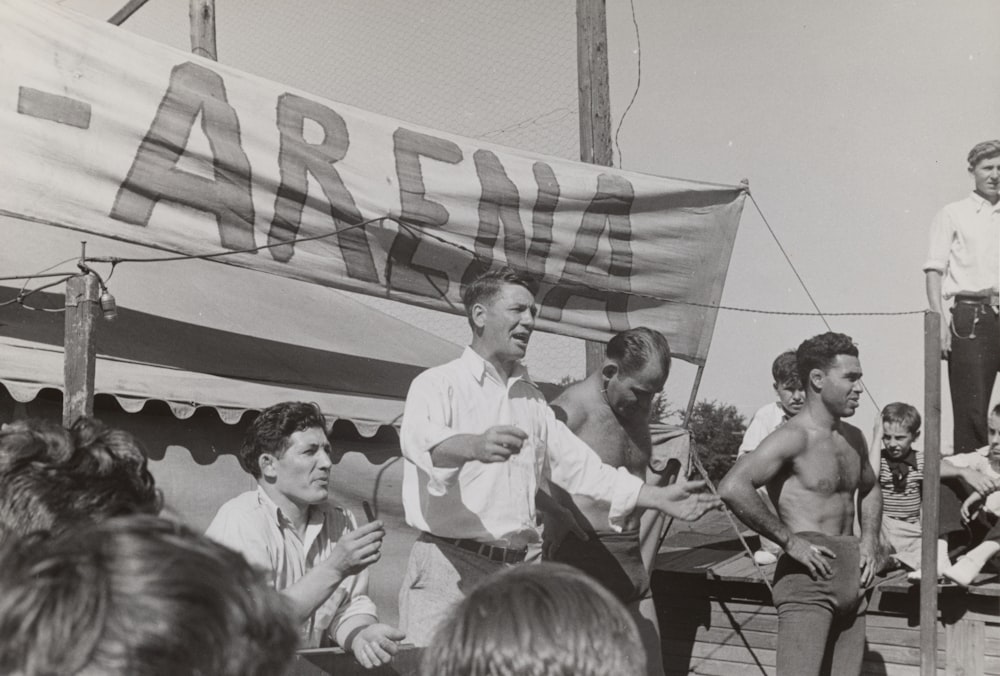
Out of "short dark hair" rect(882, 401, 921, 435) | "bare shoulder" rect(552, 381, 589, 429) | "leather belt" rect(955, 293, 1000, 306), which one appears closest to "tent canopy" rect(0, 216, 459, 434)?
"bare shoulder" rect(552, 381, 589, 429)

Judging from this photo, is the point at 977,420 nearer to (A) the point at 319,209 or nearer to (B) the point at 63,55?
(A) the point at 319,209

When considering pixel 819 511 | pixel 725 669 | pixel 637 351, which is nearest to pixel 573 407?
pixel 637 351

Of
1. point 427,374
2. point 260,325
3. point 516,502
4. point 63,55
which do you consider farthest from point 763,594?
point 63,55

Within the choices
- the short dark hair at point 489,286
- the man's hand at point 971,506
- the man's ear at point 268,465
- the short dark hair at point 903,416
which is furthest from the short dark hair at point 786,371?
the man's ear at point 268,465

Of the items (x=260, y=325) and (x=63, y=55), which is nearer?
(x=63, y=55)

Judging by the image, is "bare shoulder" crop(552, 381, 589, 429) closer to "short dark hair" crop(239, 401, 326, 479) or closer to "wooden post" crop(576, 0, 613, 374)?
"short dark hair" crop(239, 401, 326, 479)

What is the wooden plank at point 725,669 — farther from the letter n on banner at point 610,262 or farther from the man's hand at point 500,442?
the man's hand at point 500,442

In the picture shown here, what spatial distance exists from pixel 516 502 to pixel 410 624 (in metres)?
0.59

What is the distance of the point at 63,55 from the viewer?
15.1 ft

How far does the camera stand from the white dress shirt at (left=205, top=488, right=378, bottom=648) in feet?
11.0

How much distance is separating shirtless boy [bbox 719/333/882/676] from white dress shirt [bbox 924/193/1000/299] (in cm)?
173

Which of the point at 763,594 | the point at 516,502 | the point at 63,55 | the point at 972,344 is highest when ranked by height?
the point at 63,55

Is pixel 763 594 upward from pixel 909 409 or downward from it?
downward

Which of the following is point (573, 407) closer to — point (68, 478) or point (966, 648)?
point (966, 648)
